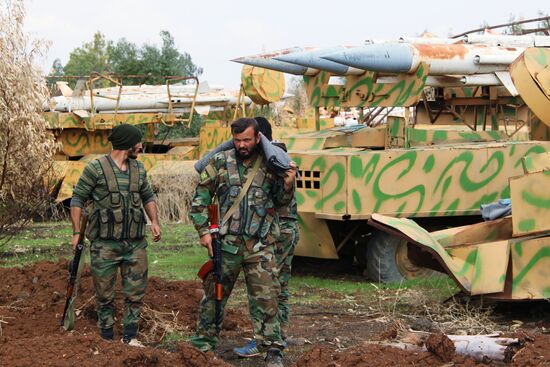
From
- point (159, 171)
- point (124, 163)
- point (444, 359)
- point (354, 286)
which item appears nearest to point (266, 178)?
point (124, 163)

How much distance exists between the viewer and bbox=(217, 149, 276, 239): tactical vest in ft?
20.4

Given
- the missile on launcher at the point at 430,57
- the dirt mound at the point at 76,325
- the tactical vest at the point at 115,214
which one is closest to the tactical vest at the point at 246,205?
the tactical vest at the point at 115,214

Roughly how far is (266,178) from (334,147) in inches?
186

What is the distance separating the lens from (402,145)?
11.0 meters

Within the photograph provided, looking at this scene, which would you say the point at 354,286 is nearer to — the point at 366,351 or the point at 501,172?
the point at 501,172

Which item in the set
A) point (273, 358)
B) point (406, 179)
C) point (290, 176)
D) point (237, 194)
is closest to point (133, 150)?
point (237, 194)

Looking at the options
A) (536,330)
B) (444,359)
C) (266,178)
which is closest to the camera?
(444,359)

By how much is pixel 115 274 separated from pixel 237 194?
1.13m

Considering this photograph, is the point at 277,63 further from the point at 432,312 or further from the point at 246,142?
the point at 246,142

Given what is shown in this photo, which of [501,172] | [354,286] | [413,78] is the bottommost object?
[354,286]

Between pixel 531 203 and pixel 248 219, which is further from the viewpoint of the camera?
pixel 531 203

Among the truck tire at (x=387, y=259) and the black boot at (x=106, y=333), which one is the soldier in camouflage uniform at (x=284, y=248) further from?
the truck tire at (x=387, y=259)

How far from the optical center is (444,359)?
5.59 m

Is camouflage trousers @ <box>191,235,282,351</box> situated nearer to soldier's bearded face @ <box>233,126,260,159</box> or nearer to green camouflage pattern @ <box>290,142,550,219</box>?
soldier's bearded face @ <box>233,126,260,159</box>
